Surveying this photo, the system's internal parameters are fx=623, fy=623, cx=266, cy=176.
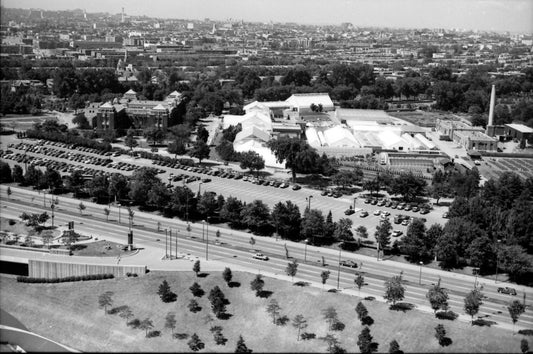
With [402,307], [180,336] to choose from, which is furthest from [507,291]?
[180,336]

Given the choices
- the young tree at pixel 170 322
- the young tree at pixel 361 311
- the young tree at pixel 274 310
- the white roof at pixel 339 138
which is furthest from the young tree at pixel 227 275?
the white roof at pixel 339 138

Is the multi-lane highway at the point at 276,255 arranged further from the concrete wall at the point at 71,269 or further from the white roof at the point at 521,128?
the white roof at the point at 521,128

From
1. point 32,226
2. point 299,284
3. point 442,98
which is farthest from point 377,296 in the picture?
point 442,98

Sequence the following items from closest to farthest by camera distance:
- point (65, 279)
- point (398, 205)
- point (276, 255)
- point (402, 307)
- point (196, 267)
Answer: point (402, 307) < point (196, 267) < point (65, 279) < point (276, 255) < point (398, 205)

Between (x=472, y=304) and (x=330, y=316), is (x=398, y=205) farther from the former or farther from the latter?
(x=330, y=316)

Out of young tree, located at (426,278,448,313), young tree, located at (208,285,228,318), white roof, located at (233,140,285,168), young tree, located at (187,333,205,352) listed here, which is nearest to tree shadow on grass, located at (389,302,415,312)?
young tree, located at (426,278,448,313)

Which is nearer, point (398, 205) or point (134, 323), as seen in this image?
point (134, 323)
